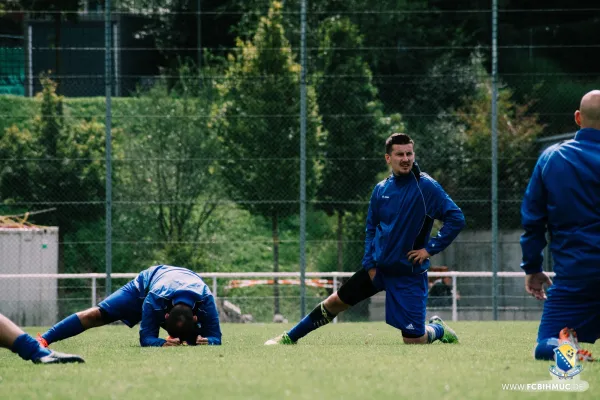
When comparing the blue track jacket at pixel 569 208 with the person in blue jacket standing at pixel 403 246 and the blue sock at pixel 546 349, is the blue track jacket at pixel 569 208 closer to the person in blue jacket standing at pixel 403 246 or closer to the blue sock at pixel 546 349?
the blue sock at pixel 546 349

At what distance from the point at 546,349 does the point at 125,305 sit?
3998 mm

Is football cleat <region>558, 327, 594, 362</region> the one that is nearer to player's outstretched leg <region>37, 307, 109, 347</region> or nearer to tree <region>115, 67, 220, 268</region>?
player's outstretched leg <region>37, 307, 109, 347</region>

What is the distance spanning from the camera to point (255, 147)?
2030 cm

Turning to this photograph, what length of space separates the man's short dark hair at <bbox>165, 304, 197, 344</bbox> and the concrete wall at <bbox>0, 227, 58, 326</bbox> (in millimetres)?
11844

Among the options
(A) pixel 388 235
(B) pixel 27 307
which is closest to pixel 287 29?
(B) pixel 27 307

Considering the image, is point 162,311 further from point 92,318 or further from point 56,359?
point 56,359

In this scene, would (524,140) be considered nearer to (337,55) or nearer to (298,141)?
(337,55)

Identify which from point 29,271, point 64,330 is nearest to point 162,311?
point 64,330

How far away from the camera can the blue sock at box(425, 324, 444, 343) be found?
9.80m

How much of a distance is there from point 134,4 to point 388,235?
17.8 metres

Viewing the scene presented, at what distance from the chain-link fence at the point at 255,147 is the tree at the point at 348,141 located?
0.13 feet

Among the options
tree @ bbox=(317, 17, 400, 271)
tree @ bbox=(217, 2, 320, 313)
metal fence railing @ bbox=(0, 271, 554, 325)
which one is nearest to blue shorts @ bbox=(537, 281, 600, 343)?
metal fence railing @ bbox=(0, 271, 554, 325)

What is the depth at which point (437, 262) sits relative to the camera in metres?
24.8

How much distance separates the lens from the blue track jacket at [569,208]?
22.3ft
